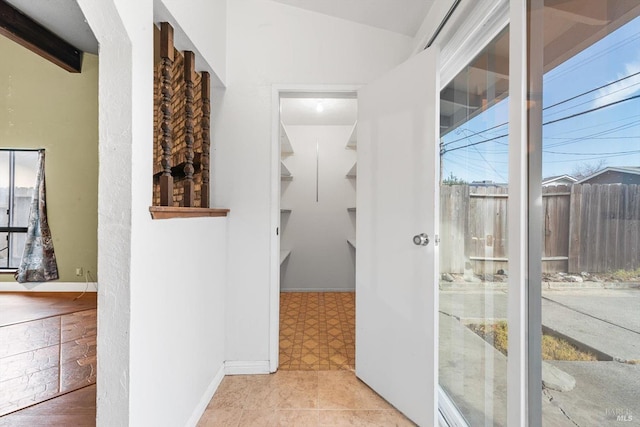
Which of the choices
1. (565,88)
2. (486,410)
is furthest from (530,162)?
(486,410)

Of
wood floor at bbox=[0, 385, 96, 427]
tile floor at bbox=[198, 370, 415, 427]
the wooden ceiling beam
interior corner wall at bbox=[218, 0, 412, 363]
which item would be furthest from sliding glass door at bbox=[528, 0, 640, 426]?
the wooden ceiling beam

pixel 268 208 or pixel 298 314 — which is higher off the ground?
pixel 268 208

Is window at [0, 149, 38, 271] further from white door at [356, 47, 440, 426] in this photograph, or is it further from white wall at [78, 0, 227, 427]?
white door at [356, 47, 440, 426]

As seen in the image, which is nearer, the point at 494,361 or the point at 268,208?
the point at 494,361

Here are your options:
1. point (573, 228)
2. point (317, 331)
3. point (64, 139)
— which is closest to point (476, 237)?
point (573, 228)

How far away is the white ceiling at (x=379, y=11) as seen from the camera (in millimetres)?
1793

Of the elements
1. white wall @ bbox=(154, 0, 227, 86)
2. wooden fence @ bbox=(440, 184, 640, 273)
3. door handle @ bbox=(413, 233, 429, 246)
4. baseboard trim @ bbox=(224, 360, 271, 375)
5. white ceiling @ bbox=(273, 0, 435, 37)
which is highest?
white ceiling @ bbox=(273, 0, 435, 37)

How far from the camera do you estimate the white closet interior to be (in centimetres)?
412

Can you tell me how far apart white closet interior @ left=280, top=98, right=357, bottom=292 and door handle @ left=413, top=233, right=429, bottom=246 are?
256cm

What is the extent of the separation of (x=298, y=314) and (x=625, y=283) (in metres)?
2.87

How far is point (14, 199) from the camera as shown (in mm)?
3865

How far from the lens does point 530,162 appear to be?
964 millimetres

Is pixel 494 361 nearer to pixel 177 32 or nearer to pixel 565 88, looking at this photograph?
pixel 565 88

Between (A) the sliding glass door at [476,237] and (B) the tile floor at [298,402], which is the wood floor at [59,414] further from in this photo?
(A) the sliding glass door at [476,237]
